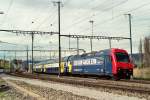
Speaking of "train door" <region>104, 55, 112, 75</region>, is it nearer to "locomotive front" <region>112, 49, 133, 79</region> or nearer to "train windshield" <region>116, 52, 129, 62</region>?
"locomotive front" <region>112, 49, 133, 79</region>

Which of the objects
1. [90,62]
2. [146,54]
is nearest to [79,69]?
[90,62]

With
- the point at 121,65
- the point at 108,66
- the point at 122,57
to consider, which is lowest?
the point at 108,66

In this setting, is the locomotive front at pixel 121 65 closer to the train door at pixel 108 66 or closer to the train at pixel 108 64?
the train at pixel 108 64

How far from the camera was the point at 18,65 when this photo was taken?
132750 mm

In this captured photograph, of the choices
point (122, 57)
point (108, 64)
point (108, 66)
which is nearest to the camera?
point (108, 66)

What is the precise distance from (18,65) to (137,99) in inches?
4677

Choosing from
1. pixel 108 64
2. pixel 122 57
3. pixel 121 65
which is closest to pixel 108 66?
pixel 108 64

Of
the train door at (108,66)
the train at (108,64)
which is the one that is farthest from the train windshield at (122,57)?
the train door at (108,66)

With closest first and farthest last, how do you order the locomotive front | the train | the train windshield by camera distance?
1. the locomotive front
2. the train
3. the train windshield

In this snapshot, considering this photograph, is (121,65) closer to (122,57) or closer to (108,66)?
(122,57)

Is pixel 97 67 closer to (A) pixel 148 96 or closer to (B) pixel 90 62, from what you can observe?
(B) pixel 90 62

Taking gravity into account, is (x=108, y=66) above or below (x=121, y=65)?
below

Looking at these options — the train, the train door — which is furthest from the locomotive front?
the train door

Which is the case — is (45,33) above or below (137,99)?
above
